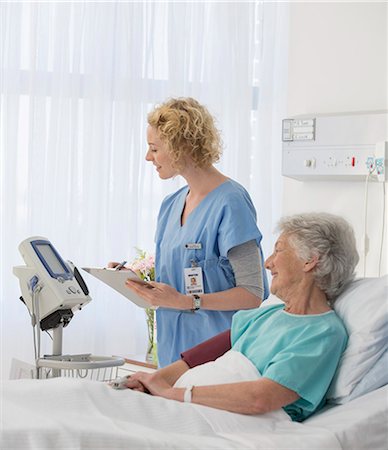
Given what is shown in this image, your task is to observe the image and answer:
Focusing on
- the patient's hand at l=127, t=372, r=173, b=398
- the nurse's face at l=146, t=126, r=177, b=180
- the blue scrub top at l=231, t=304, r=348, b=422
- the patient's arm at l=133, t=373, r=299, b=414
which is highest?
the nurse's face at l=146, t=126, r=177, b=180

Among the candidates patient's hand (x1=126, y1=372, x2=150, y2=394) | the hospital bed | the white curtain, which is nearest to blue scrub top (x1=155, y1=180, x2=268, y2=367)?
patient's hand (x1=126, y1=372, x2=150, y2=394)

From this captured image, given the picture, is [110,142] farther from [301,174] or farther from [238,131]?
[301,174]

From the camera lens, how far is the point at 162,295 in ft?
9.02

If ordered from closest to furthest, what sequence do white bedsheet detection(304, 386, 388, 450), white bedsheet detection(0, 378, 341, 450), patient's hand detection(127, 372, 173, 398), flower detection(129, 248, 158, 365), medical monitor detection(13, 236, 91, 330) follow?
white bedsheet detection(0, 378, 341, 450)
white bedsheet detection(304, 386, 388, 450)
patient's hand detection(127, 372, 173, 398)
medical monitor detection(13, 236, 91, 330)
flower detection(129, 248, 158, 365)

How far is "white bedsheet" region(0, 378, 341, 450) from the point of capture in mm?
1807

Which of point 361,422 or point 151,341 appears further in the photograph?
point 151,341

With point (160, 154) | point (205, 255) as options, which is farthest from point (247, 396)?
point (160, 154)

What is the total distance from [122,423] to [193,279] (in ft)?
3.04

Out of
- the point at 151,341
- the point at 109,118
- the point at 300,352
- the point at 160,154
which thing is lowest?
the point at 151,341

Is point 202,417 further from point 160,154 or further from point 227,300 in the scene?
point 160,154

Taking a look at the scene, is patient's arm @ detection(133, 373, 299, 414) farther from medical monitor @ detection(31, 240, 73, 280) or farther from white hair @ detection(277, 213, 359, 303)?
medical monitor @ detection(31, 240, 73, 280)

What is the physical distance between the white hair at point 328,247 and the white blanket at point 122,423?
0.44 m

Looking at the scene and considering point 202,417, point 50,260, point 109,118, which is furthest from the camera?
point 109,118

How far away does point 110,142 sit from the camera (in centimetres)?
425
